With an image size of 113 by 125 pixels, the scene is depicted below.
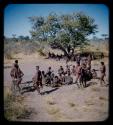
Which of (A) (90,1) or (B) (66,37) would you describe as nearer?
(A) (90,1)

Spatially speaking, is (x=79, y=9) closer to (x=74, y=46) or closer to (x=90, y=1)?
(x=90, y=1)

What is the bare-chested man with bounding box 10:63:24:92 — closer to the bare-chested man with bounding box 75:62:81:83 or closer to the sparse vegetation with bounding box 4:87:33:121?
the sparse vegetation with bounding box 4:87:33:121

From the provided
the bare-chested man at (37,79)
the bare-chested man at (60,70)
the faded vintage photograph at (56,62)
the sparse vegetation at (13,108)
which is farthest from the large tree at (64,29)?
the sparse vegetation at (13,108)

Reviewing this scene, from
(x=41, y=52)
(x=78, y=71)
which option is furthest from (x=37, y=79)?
(x=78, y=71)

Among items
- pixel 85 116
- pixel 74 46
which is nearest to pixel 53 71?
pixel 74 46

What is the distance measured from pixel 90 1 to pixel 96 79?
1.94ft

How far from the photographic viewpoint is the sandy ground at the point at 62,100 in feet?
6.31

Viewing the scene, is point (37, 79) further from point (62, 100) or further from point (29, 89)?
point (62, 100)

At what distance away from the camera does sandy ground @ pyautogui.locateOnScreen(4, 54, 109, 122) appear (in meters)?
1.92

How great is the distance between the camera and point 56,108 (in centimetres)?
194

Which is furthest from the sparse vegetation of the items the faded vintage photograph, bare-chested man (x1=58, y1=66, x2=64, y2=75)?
bare-chested man (x1=58, y1=66, x2=64, y2=75)

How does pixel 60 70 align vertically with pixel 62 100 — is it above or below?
above

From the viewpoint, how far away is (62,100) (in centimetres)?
195

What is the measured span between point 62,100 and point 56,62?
296mm
